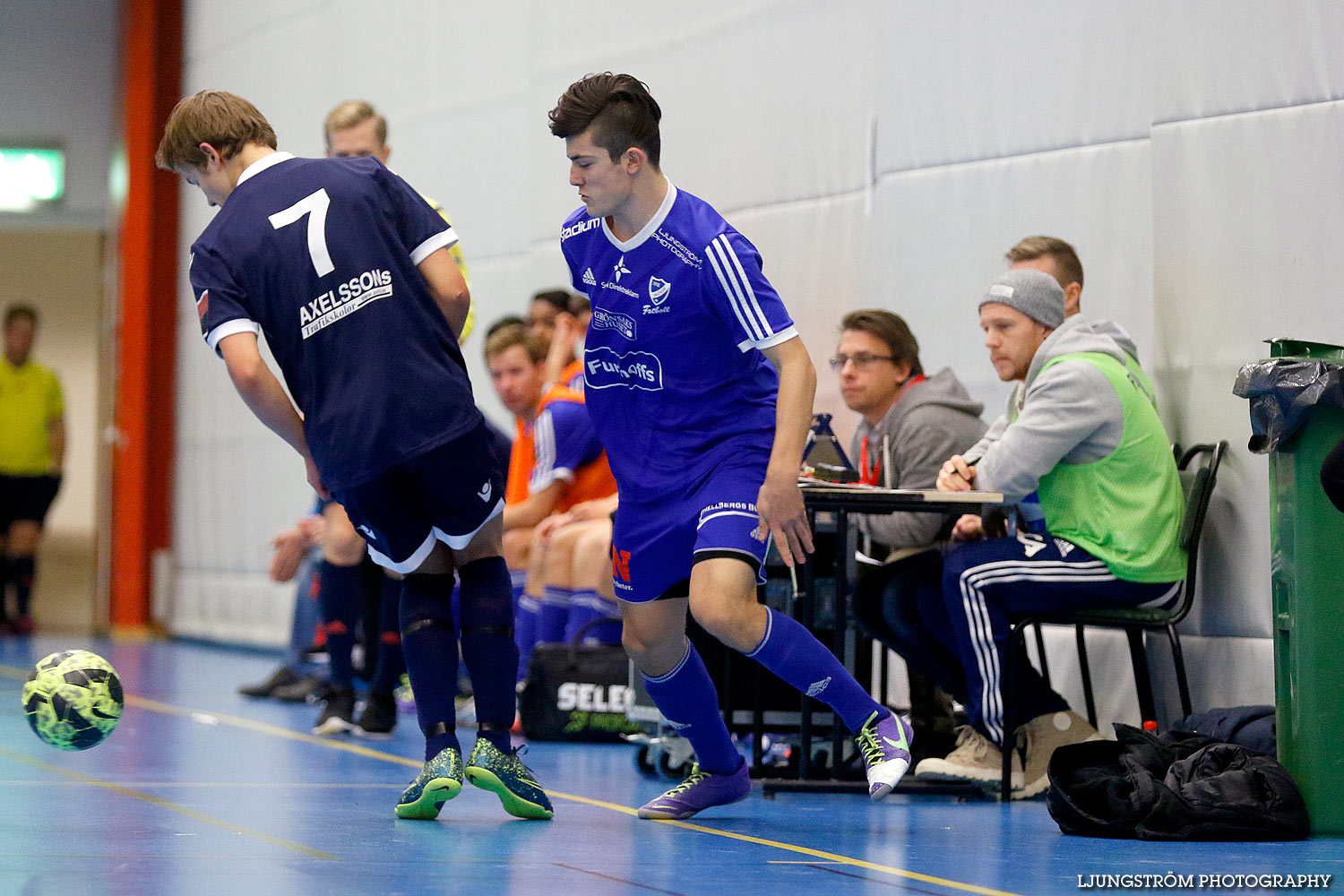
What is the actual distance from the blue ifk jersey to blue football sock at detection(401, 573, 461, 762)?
21.5 inches

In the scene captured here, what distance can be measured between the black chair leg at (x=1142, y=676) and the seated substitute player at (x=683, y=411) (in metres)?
1.41

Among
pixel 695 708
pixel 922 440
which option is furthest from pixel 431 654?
pixel 922 440

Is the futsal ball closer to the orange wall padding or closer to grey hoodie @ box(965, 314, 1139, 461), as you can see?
grey hoodie @ box(965, 314, 1139, 461)

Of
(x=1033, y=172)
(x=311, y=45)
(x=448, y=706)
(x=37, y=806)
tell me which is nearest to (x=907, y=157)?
(x=1033, y=172)

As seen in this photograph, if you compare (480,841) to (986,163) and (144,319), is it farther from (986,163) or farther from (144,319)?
(144,319)

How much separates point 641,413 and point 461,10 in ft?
22.7

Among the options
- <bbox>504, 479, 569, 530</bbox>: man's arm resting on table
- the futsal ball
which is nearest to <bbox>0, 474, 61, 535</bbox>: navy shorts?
<bbox>504, 479, 569, 530</bbox>: man's arm resting on table

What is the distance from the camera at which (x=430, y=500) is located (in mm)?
4277

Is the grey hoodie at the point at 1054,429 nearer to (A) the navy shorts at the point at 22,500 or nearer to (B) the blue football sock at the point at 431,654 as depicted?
(B) the blue football sock at the point at 431,654

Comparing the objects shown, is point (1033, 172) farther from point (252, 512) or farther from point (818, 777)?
point (252, 512)

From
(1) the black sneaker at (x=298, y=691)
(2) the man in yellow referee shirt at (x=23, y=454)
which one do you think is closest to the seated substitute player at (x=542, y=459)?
(1) the black sneaker at (x=298, y=691)

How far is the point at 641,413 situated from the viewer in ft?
14.1

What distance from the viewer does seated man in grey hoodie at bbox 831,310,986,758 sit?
5500 mm

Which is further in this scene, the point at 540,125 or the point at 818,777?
the point at 540,125
